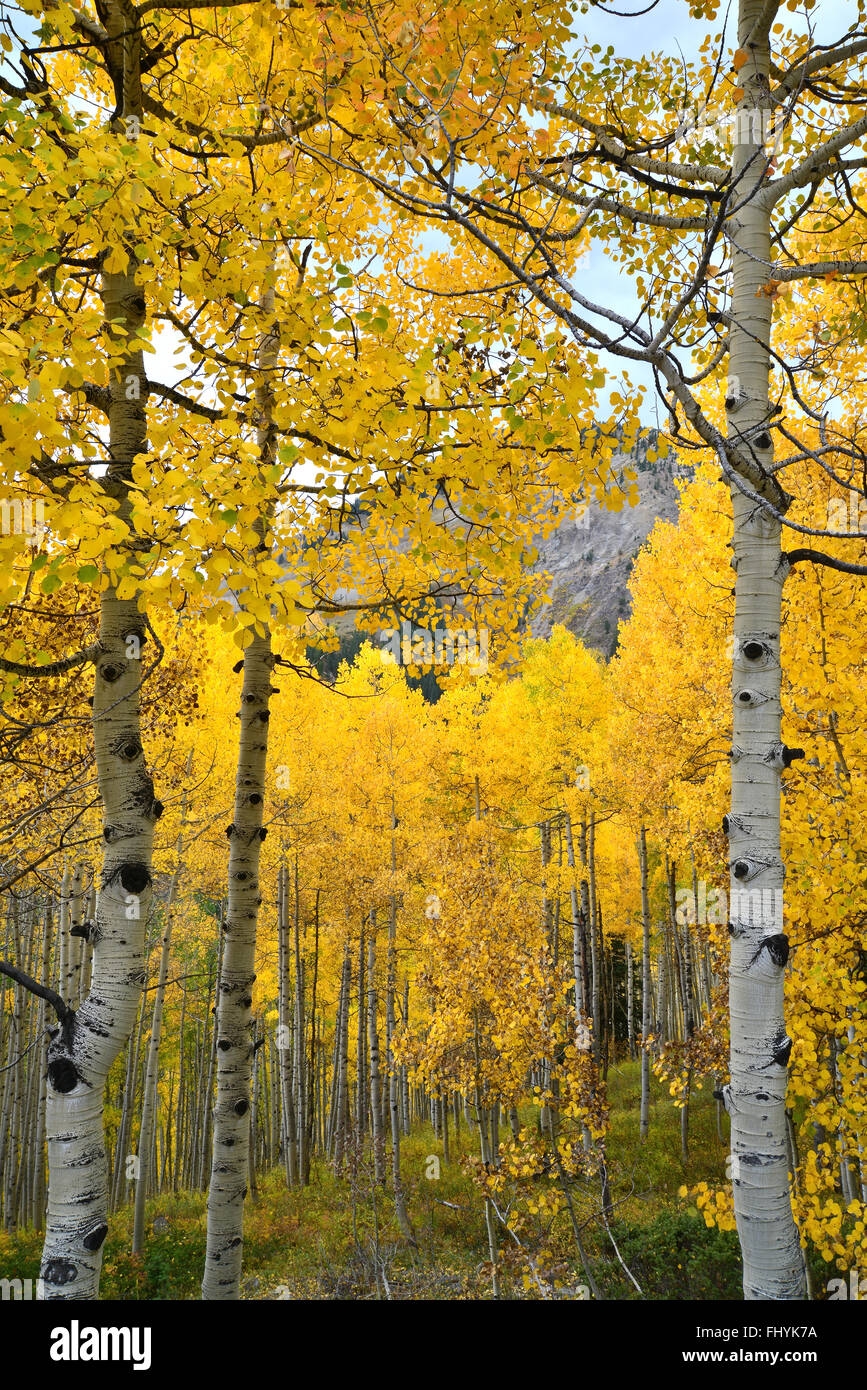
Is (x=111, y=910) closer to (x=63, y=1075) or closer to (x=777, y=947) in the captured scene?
(x=63, y=1075)

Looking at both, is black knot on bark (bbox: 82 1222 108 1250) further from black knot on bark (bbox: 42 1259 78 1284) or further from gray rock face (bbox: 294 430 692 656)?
gray rock face (bbox: 294 430 692 656)

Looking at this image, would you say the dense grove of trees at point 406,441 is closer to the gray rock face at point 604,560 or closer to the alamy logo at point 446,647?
the alamy logo at point 446,647

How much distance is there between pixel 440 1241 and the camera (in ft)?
35.9

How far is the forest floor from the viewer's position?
840 centimetres

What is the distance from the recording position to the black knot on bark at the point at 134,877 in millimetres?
3117

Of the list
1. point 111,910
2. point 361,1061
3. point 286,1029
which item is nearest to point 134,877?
point 111,910

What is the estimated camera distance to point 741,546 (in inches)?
116

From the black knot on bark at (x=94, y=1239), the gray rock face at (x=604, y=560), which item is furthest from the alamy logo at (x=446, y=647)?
the gray rock face at (x=604, y=560)

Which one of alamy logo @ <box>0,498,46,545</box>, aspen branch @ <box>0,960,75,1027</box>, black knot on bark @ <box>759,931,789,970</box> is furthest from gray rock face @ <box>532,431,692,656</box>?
alamy logo @ <box>0,498,46,545</box>

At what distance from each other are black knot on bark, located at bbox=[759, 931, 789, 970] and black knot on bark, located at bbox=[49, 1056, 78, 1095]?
Result: 9.11ft

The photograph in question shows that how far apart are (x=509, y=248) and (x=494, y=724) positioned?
37.9 ft

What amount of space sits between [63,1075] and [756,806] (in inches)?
117

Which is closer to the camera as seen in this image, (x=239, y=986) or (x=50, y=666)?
(x=50, y=666)
